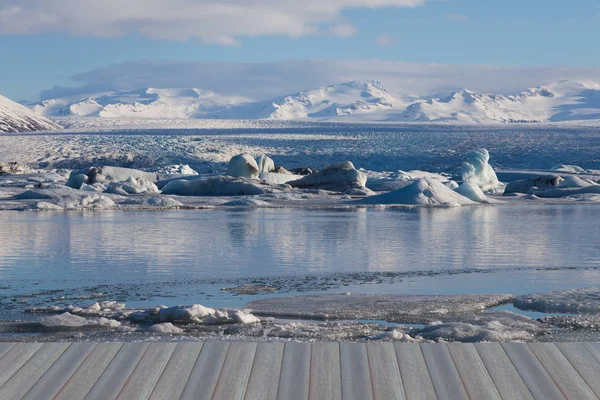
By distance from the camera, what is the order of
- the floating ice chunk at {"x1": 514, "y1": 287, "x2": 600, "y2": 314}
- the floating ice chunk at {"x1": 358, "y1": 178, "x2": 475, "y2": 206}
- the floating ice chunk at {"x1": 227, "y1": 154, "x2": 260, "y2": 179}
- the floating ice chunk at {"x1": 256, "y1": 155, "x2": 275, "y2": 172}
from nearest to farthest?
the floating ice chunk at {"x1": 514, "y1": 287, "x2": 600, "y2": 314}, the floating ice chunk at {"x1": 358, "y1": 178, "x2": 475, "y2": 206}, the floating ice chunk at {"x1": 227, "y1": 154, "x2": 260, "y2": 179}, the floating ice chunk at {"x1": 256, "y1": 155, "x2": 275, "y2": 172}

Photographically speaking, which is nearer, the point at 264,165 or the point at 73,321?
the point at 73,321

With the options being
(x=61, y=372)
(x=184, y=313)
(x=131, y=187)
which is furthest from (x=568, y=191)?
(x=61, y=372)

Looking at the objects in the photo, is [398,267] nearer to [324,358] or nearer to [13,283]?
[13,283]

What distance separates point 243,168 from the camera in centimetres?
2839

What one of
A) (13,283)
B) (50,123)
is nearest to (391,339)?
(13,283)

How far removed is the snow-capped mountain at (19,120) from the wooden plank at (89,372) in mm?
76137

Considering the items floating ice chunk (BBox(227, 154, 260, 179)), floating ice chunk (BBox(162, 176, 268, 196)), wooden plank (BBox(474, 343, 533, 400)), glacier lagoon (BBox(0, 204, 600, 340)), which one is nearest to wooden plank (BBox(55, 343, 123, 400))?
wooden plank (BBox(474, 343, 533, 400))

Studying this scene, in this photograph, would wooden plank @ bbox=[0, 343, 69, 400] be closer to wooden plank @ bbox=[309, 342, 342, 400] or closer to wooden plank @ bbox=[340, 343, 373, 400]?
wooden plank @ bbox=[309, 342, 342, 400]

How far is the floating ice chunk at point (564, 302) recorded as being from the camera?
5428mm

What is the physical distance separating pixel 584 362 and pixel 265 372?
112cm

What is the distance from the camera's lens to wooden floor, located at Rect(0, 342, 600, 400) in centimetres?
256

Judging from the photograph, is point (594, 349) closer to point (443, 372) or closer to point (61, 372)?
point (443, 372)

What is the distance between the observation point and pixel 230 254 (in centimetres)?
920

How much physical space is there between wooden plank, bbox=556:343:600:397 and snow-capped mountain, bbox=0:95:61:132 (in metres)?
76.7
